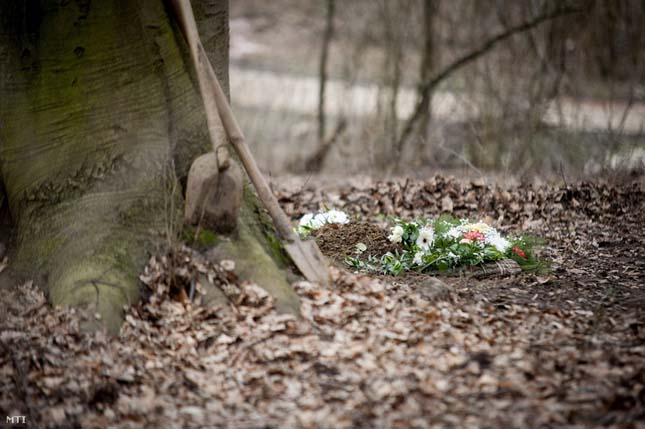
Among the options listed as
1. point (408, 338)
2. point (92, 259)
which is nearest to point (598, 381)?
point (408, 338)

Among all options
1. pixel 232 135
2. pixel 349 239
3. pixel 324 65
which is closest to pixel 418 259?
pixel 349 239

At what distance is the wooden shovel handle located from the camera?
14.7 ft

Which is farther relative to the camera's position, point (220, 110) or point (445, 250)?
point (445, 250)

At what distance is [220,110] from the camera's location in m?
4.61

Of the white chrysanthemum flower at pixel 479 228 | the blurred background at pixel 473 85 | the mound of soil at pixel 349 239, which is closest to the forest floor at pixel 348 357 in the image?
the white chrysanthemum flower at pixel 479 228

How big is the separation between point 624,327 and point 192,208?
2653 millimetres

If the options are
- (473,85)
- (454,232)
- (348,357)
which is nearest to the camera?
(348,357)

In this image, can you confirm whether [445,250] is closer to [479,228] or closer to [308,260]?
[479,228]

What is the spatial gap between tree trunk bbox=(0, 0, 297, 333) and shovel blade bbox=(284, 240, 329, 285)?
155mm

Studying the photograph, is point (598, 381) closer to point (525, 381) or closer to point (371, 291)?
point (525, 381)

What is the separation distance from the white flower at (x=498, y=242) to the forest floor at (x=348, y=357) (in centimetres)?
25

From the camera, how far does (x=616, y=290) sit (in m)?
4.78

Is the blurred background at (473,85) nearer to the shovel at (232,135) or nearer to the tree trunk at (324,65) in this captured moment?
the tree trunk at (324,65)

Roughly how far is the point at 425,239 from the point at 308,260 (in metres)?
1.08
